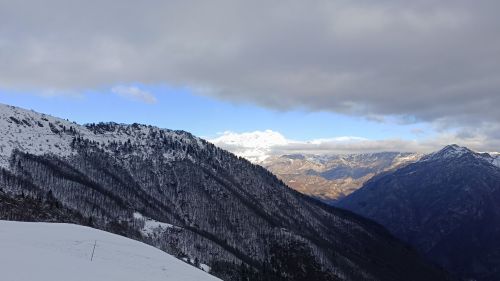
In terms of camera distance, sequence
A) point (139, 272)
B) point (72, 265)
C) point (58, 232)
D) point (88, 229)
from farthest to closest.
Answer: point (88, 229) < point (58, 232) < point (139, 272) < point (72, 265)

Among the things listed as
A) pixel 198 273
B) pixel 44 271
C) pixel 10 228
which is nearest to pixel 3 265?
pixel 44 271

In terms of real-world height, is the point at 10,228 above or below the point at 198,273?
above

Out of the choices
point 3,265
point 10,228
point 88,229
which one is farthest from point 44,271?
point 88,229

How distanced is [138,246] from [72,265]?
12.1 m

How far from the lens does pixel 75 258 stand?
110 ft

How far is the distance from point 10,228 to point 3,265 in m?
13.3

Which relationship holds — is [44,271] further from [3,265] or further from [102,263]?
[102,263]

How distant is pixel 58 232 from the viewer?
136 feet

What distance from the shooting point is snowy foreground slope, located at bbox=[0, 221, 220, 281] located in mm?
28605

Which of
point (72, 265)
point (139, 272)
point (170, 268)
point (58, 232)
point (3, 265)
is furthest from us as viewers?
point (58, 232)

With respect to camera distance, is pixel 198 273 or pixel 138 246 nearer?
pixel 198 273

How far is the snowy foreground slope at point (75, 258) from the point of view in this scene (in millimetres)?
28605

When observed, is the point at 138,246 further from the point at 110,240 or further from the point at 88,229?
the point at 88,229

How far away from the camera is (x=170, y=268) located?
3744 cm
